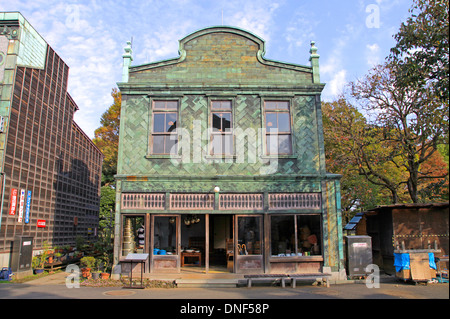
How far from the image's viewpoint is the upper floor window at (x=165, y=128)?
45.4ft

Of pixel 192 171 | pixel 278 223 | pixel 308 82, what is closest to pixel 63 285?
pixel 192 171

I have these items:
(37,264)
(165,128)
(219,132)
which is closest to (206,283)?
(219,132)

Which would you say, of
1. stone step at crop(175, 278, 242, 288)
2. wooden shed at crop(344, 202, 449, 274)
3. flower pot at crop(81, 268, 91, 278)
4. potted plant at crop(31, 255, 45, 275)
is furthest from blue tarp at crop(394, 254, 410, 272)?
potted plant at crop(31, 255, 45, 275)

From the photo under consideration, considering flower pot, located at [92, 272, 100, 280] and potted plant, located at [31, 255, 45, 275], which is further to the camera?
potted plant, located at [31, 255, 45, 275]

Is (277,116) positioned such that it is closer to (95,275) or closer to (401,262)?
(401,262)

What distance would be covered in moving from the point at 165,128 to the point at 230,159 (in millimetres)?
2829

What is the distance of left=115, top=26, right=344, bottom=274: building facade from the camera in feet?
43.8

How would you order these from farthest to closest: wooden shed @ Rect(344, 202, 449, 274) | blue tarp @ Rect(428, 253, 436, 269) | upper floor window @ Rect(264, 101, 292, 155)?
upper floor window @ Rect(264, 101, 292, 155)
wooden shed @ Rect(344, 202, 449, 274)
blue tarp @ Rect(428, 253, 436, 269)

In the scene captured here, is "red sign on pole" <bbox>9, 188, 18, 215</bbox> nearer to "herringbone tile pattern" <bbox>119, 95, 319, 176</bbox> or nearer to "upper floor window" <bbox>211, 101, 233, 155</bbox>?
"herringbone tile pattern" <bbox>119, 95, 319, 176</bbox>

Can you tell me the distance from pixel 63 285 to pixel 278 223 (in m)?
7.91

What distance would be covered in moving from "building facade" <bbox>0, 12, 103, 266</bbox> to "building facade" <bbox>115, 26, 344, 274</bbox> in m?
4.37

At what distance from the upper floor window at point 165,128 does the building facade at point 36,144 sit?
5614 mm

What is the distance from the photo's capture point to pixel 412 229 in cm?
1382
